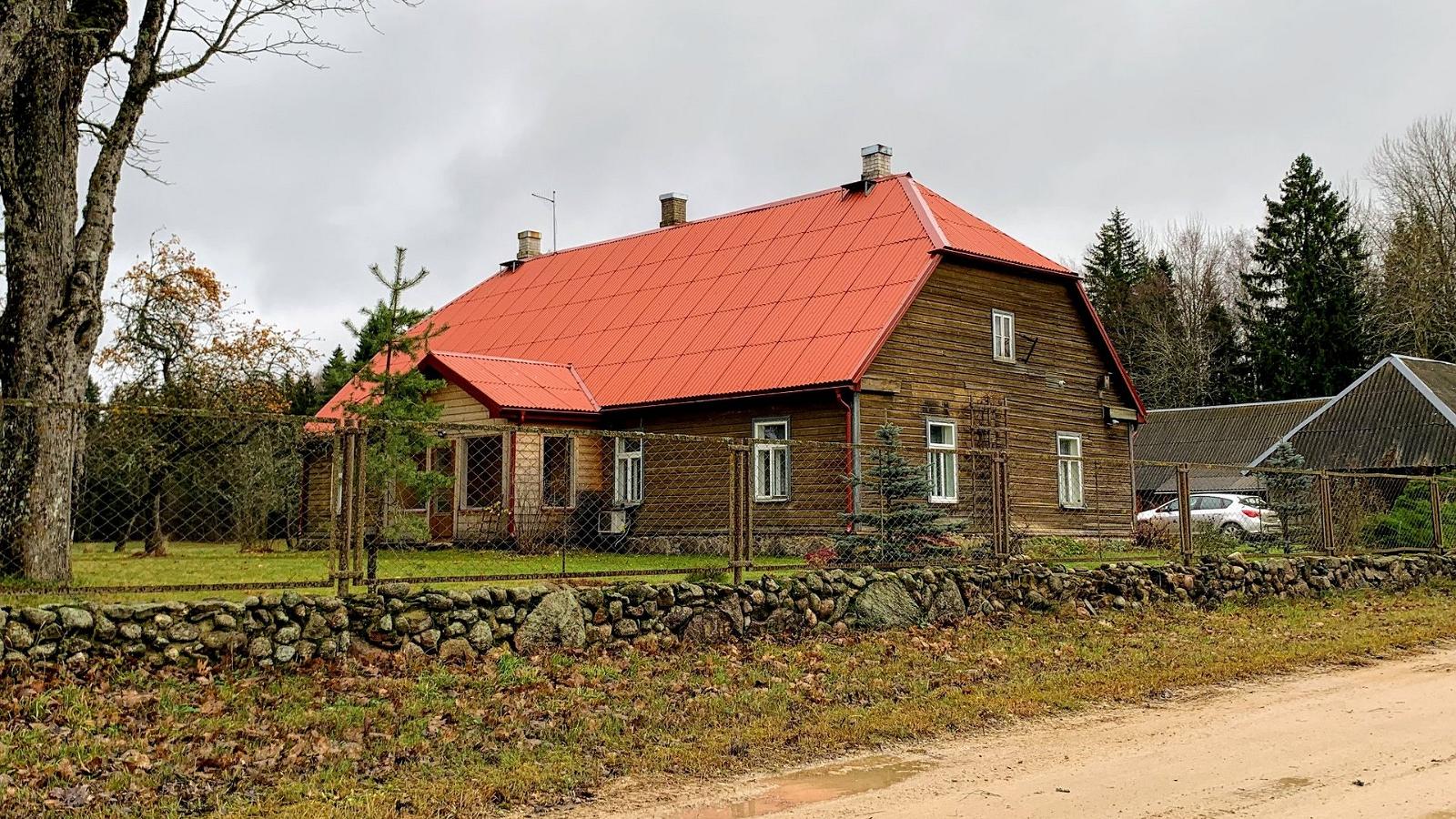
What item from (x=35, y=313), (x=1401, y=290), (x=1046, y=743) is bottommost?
(x=1046, y=743)

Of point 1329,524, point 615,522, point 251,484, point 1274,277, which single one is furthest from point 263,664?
point 1274,277

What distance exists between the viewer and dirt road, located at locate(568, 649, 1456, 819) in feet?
20.7

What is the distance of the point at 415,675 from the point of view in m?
8.94

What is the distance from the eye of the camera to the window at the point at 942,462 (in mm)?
22250

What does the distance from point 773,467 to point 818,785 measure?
15.6 m

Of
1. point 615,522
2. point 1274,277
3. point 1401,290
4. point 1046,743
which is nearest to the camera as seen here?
point 1046,743

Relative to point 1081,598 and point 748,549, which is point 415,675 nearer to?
point 748,549

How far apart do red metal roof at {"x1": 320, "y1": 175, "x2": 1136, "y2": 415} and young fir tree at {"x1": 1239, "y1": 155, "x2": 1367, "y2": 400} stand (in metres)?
30.4

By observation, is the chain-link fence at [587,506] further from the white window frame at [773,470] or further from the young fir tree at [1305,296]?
the young fir tree at [1305,296]

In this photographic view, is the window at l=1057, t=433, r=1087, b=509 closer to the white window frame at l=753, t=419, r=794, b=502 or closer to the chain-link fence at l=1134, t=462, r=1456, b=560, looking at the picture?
the chain-link fence at l=1134, t=462, r=1456, b=560

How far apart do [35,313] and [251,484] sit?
2.85 m

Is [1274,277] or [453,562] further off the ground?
[1274,277]

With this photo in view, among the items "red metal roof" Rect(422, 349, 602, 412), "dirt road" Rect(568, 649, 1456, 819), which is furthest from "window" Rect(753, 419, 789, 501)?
"dirt road" Rect(568, 649, 1456, 819)

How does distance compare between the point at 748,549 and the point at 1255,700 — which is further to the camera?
the point at 748,549
